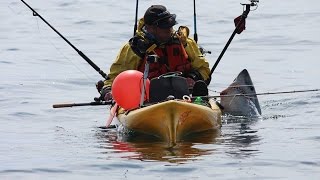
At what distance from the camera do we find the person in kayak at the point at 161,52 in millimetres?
12977

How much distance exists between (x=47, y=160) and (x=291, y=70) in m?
9.53

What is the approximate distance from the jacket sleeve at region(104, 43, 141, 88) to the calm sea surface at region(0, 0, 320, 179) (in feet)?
2.16

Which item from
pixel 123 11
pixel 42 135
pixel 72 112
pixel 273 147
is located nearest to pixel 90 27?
pixel 123 11

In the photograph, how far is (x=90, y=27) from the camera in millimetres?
27531

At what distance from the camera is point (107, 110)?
16.0 metres

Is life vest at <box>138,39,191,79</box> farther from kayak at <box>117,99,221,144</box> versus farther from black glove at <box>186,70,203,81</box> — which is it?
kayak at <box>117,99,221,144</box>

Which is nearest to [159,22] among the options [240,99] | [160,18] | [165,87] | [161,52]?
[160,18]

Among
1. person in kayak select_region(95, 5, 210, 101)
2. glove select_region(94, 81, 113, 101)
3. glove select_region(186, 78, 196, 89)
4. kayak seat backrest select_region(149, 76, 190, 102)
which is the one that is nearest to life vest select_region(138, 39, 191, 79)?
person in kayak select_region(95, 5, 210, 101)

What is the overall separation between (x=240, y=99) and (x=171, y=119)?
10.2 feet

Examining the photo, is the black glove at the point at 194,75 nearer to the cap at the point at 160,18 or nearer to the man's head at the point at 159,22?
the man's head at the point at 159,22

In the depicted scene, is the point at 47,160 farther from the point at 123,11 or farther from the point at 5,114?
the point at 123,11

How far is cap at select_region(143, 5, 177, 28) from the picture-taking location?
1290 cm

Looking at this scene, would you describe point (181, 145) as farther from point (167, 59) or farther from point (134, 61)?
point (134, 61)

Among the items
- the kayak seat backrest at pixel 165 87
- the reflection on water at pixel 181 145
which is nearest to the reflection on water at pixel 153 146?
the reflection on water at pixel 181 145
